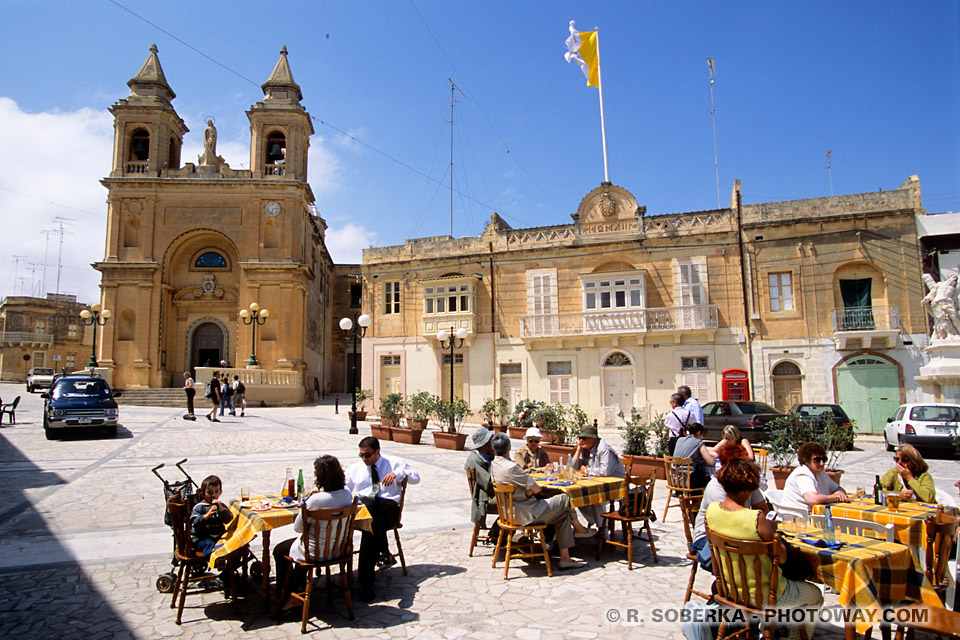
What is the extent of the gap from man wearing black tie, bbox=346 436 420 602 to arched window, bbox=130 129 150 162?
34404 mm

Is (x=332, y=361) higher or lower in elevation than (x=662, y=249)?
lower

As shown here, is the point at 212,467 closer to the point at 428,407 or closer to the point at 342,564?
the point at 428,407

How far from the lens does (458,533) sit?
7168 millimetres

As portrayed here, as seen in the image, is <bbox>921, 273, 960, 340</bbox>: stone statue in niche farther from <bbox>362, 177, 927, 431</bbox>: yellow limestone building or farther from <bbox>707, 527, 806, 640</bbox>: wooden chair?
<bbox>707, 527, 806, 640</bbox>: wooden chair

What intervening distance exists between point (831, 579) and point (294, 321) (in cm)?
3144

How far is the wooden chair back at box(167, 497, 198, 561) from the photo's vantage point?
4.84 metres

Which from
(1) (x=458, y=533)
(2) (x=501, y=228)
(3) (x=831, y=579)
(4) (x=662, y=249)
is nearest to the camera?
(3) (x=831, y=579)

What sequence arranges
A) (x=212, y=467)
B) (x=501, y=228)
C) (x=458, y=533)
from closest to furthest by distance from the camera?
(x=458, y=533)
(x=212, y=467)
(x=501, y=228)

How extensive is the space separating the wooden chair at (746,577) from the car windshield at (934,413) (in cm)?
1462

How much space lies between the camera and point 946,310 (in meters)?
19.2

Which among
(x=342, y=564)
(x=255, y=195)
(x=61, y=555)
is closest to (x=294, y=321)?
(x=255, y=195)

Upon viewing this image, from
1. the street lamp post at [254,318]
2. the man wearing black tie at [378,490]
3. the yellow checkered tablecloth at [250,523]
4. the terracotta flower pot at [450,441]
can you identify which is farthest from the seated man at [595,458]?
the street lamp post at [254,318]

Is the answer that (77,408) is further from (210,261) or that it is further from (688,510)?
(210,261)

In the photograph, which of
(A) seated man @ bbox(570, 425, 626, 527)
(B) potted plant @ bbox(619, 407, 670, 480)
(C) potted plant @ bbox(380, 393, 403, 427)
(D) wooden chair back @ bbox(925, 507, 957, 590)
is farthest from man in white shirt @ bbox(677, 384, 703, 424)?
(C) potted plant @ bbox(380, 393, 403, 427)
